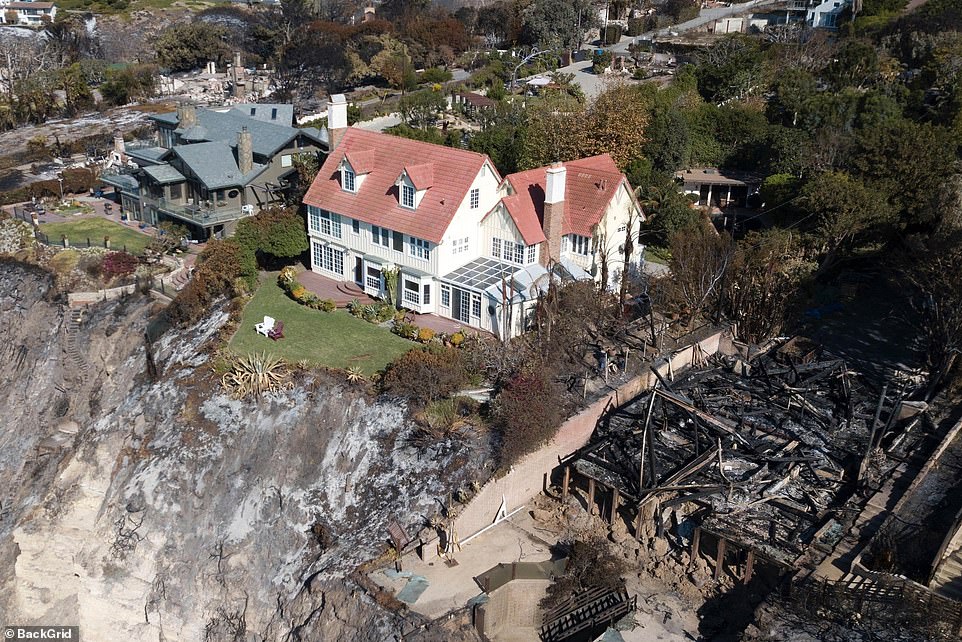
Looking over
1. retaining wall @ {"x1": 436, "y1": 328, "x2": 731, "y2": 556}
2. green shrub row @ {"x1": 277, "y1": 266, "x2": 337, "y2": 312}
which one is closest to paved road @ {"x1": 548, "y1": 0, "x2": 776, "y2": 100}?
green shrub row @ {"x1": 277, "y1": 266, "x2": 337, "y2": 312}

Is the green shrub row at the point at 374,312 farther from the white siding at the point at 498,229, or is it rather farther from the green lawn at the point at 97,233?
the green lawn at the point at 97,233

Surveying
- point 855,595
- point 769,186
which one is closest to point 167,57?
point 769,186

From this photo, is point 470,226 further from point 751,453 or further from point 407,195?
point 751,453

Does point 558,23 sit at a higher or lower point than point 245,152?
higher

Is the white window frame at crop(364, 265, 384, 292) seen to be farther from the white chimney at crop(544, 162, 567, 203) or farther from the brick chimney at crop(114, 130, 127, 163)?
the brick chimney at crop(114, 130, 127, 163)

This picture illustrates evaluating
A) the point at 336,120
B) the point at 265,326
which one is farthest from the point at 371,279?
the point at 336,120

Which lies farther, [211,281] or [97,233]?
[97,233]

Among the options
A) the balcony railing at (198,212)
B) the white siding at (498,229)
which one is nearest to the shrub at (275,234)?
the balcony railing at (198,212)
